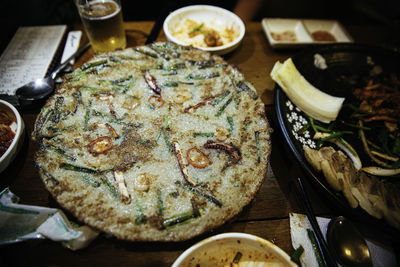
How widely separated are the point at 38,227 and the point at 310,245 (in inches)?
74.8

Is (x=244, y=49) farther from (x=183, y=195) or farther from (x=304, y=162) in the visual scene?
(x=183, y=195)

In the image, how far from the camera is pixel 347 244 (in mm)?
1752

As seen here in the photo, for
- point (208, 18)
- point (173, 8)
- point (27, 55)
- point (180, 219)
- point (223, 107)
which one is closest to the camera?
point (180, 219)

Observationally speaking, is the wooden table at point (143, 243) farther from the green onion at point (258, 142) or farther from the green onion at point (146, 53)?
the green onion at point (146, 53)

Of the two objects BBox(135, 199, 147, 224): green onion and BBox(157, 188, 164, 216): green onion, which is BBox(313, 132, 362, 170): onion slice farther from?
BBox(135, 199, 147, 224): green onion

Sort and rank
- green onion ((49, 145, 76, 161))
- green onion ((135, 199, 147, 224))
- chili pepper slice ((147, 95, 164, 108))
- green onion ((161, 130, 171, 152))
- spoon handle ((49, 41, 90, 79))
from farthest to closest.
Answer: spoon handle ((49, 41, 90, 79)) → chili pepper slice ((147, 95, 164, 108)) → green onion ((161, 130, 171, 152)) → green onion ((49, 145, 76, 161)) → green onion ((135, 199, 147, 224))

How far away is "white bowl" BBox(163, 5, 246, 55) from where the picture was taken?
10.3 feet

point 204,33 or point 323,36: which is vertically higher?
point 204,33

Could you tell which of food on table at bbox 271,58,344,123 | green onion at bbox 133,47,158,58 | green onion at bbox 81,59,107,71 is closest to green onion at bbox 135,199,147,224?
green onion at bbox 81,59,107,71

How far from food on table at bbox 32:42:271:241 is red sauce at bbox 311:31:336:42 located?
1.99 meters

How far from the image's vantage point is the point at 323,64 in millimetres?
3049

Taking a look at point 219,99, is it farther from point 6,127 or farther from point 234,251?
point 6,127

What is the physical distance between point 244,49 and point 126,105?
81.1 inches

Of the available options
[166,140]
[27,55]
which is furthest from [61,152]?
[27,55]
